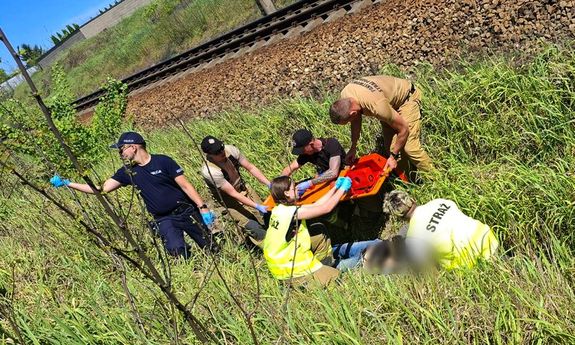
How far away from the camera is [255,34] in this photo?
10.8 metres

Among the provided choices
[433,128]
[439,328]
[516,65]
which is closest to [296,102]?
[433,128]

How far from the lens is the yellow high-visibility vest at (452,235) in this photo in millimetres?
3314

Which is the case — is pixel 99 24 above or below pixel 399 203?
above

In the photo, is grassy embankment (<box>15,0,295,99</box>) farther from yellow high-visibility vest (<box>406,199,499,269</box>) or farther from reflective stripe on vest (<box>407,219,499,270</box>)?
reflective stripe on vest (<box>407,219,499,270</box>)

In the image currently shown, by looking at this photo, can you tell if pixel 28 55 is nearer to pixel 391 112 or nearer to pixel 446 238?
pixel 446 238

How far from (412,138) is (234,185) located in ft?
6.60

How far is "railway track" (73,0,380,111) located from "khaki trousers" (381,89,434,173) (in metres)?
3.88

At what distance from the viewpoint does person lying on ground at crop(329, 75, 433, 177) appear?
14.6ft

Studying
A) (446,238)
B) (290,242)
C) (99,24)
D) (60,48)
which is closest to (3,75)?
(290,242)

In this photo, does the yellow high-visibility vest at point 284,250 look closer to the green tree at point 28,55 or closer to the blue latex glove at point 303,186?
the blue latex glove at point 303,186

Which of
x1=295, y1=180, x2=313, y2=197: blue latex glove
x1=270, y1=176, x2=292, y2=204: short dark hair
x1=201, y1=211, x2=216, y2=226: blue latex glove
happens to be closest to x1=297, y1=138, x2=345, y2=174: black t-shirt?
x1=295, y1=180, x2=313, y2=197: blue latex glove

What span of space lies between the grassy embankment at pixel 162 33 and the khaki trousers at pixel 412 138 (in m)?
7.65

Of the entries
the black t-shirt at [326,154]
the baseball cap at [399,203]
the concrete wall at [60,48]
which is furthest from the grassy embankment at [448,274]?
the concrete wall at [60,48]

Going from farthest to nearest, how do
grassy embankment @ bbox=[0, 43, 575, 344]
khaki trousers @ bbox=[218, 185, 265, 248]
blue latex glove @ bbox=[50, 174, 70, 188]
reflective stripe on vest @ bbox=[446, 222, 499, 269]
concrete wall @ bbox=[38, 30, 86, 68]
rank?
concrete wall @ bbox=[38, 30, 86, 68] < khaki trousers @ bbox=[218, 185, 265, 248] < reflective stripe on vest @ bbox=[446, 222, 499, 269] < grassy embankment @ bbox=[0, 43, 575, 344] < blue latex glove @ bbox=[50, 174, 70, 188]
